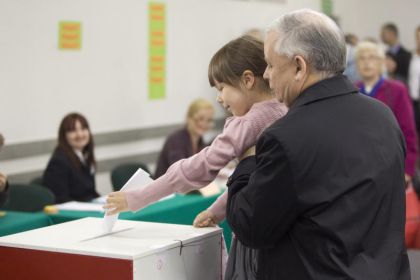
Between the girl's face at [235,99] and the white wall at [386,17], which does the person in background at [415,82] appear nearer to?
the white wall at [386,17]

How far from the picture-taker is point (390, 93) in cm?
477

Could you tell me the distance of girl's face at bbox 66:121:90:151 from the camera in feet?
17.1

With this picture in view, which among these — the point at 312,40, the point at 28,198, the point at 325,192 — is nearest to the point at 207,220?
the point at 325,192

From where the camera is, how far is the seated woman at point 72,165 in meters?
5.09

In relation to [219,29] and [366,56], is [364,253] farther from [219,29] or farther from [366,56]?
[219,29]

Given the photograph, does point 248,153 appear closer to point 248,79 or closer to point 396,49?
point 248,79

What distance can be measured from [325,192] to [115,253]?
62 centimetres

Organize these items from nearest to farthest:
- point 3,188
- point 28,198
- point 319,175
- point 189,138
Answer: point 319,175 → point 3,188 → point 28,198 → point 189,138

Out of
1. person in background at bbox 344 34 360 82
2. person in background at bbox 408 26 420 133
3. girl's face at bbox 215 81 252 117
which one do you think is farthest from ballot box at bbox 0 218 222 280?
person in background at bbox 408 26 420 133

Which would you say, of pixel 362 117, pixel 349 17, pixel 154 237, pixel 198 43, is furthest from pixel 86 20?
pixel 349 17

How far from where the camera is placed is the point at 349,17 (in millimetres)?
10539

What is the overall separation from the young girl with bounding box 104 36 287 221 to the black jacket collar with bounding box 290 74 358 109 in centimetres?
33

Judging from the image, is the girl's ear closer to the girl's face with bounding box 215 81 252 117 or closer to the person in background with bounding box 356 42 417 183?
the girl's face with bounding box 215 81 252 117

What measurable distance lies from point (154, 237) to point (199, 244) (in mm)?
142
